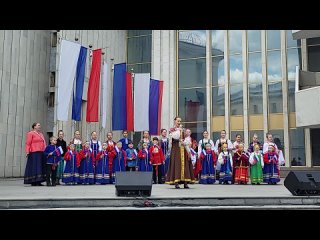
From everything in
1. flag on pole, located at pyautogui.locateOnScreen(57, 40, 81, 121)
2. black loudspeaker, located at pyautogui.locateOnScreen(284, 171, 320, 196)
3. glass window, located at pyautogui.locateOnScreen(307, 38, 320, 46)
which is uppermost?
glass window, located at pyautogui.locateOnScreen(307, 38, 320, 46)

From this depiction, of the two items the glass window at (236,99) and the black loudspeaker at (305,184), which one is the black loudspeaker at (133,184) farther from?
the glass window at (236,99)

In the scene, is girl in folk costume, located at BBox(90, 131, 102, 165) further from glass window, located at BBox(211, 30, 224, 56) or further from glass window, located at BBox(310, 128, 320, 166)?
glass window, located at BBox(211, 30, 224, 56)

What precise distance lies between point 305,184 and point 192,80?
1728 cm

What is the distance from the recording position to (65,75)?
14852mm

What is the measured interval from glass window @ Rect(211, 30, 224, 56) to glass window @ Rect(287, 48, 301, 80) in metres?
3.92

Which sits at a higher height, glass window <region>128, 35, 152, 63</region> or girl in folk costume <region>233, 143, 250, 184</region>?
glass window <region>128, 35, 152, 63</region>

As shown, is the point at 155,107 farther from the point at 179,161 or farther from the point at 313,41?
the point at 313,41

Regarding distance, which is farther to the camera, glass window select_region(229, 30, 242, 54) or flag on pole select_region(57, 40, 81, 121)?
glass window select_region(229, 30, 242, 54)

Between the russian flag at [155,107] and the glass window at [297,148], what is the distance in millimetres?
8486

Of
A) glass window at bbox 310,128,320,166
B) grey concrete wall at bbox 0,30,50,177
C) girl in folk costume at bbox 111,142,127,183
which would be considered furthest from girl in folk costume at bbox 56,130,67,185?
glass window at bbox 310,128,320,166

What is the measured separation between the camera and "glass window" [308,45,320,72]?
21.9 m

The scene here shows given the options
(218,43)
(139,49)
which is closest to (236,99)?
(218,43)

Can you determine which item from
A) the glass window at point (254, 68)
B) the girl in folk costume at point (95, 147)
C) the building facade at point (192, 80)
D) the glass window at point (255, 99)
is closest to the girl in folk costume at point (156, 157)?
the girl in folk costume at point (95, 147)

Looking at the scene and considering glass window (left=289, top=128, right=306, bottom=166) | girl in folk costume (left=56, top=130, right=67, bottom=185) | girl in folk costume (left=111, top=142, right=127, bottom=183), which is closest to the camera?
girl in folk costume (left=56, top=130, right=67, bottom=185)
